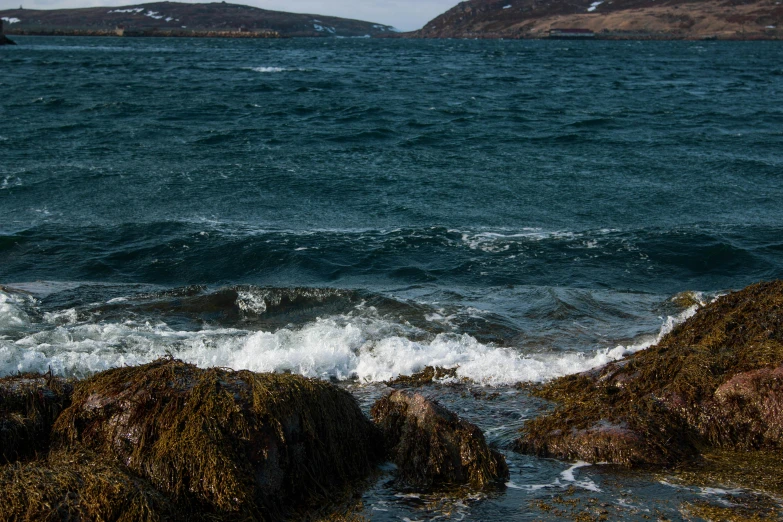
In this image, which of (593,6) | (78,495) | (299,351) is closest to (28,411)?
(78,495)

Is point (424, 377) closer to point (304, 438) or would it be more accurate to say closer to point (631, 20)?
point (304, 438)

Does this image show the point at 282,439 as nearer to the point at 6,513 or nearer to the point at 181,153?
the point at 6,513

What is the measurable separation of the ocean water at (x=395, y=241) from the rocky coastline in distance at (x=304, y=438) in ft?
0.99

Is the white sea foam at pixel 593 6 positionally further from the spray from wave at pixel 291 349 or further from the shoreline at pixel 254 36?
the spray from wave at pixel 291 349

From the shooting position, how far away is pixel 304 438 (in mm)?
5188

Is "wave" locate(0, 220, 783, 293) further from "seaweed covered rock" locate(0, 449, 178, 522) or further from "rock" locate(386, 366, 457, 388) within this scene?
"seaweed covered rock" locate(0, 449, 178, 522)

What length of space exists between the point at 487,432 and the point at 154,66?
50.5 meters

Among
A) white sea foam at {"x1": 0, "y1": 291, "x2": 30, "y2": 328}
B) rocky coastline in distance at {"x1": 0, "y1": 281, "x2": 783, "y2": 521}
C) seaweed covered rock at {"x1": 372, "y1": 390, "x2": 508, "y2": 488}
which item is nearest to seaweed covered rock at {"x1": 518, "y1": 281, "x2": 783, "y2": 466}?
rocky coastline in distance at {"x1": 0, "y1": 281, "x2": 783, "y2": 521}

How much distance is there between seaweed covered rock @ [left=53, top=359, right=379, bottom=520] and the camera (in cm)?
470

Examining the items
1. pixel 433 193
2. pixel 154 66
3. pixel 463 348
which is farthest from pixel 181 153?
pixel 154 66

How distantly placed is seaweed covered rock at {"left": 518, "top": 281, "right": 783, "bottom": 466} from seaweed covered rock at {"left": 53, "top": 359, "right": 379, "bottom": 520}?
1684mm

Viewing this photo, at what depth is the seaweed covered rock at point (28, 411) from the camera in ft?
15.9

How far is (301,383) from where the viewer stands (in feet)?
17.9

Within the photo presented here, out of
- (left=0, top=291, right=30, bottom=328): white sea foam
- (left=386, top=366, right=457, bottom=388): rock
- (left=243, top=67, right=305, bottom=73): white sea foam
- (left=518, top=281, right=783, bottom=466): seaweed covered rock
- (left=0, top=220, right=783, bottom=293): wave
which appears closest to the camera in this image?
(left=518, top=281, right=783, bottom=466): seaweed covered rock
